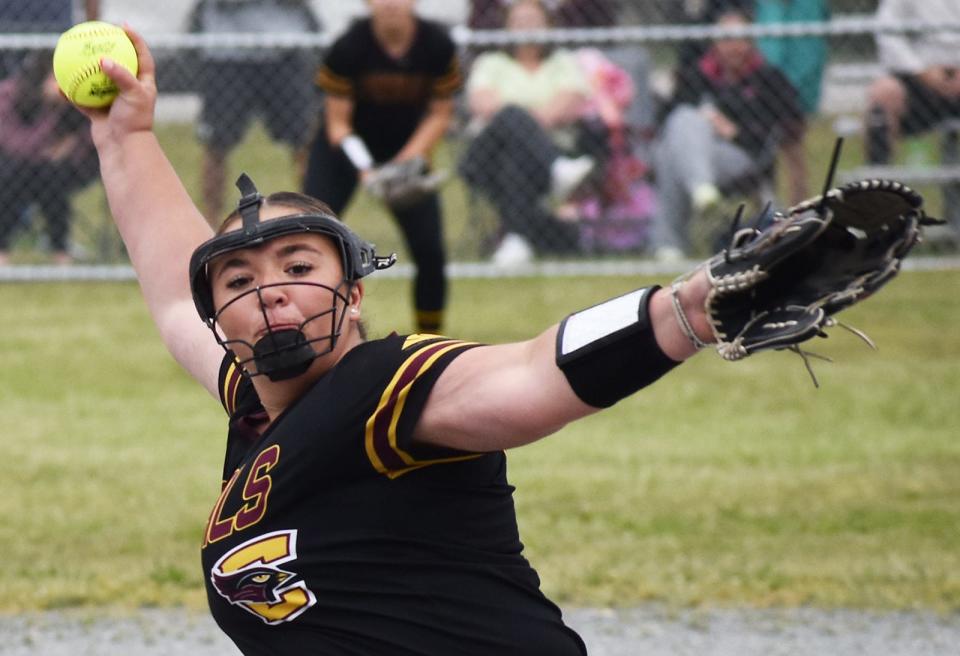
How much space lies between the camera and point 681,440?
23.0 feet

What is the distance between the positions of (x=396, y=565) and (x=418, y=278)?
5640mm

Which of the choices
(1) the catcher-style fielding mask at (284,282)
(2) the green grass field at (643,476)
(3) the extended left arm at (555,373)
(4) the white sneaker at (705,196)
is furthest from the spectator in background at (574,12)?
(3) the extended left arm at (555,373)

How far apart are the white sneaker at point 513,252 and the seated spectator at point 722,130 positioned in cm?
87

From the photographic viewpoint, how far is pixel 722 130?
33.9 ft

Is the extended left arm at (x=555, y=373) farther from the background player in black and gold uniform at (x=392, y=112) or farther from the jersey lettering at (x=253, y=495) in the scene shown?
the background player in black and gold uniform at (x=392, y=112)

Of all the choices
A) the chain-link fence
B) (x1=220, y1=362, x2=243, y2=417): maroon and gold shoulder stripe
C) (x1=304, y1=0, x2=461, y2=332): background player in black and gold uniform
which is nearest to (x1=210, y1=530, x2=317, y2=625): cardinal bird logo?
(x1=220, y1=362, x2=243, y2=417): maroon and gold shoulder stripe

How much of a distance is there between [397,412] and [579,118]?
862 cm

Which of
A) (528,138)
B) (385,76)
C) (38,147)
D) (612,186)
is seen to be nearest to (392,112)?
(385,76)

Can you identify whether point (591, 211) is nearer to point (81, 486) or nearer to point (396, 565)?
point (81, 486)

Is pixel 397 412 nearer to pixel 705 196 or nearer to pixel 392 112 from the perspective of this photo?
pixel 392 112

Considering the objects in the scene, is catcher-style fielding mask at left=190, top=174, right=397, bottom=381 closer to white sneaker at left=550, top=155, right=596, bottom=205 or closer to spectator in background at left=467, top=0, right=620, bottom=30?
white sneaker at left=550, top=155, right=596, bottom=205

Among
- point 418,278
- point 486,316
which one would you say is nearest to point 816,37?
point 486,316

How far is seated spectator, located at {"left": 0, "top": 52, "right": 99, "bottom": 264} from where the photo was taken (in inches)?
406

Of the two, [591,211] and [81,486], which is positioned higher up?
[81,486]
